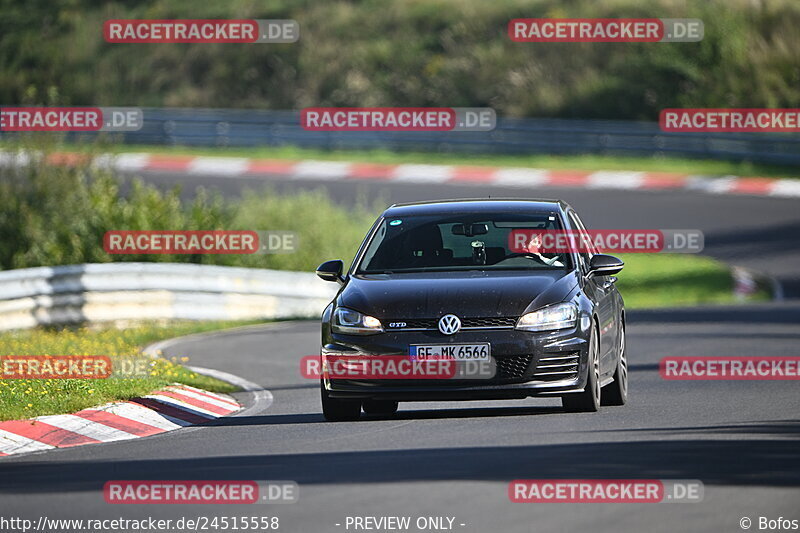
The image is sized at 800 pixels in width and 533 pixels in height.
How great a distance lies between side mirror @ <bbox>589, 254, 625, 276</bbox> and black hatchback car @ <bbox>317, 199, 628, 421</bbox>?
0.04 ft

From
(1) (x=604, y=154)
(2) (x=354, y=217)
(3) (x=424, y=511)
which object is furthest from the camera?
(1) (x=604, y=154)

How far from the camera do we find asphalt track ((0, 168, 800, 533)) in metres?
8.19

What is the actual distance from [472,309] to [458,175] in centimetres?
2862

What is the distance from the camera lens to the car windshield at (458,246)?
12.5 meters

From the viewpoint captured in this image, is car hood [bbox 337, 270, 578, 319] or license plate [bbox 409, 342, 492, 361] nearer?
license plate [bbox 409, 342, 492, 361]

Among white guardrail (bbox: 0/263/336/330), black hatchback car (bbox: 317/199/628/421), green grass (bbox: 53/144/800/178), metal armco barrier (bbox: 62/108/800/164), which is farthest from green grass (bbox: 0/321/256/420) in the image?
metal armco barrier (bbox: 62/108/800/164)

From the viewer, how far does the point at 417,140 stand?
144 ft

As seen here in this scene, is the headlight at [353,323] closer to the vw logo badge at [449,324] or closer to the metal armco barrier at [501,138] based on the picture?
the vw logo badge at [449,324]

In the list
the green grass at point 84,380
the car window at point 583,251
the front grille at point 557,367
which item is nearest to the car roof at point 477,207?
the car window at point 583,251

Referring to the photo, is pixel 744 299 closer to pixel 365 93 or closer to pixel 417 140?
pixel 417 140

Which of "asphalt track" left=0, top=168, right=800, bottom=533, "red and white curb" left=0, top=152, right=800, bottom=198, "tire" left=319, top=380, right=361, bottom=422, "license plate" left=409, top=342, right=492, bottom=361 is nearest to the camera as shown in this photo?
"asphalt track" left=0, top=168, right=800, bottom=533

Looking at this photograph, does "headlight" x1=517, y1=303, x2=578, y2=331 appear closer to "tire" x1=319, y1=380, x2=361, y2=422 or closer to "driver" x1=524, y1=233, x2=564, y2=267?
"driver" x1=524, y1=233, x2=564, y2=267

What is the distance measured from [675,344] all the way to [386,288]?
8.52 m

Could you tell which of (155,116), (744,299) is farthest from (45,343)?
(155,116)
